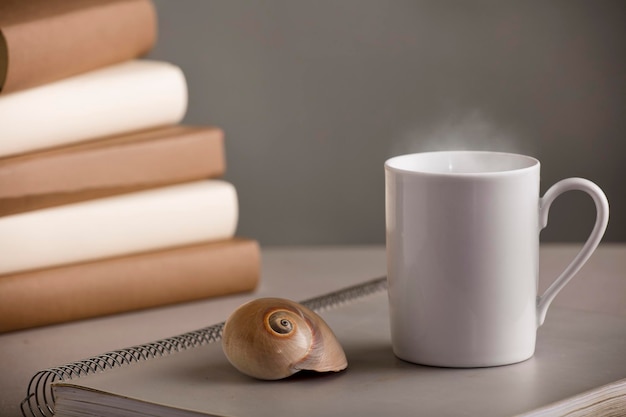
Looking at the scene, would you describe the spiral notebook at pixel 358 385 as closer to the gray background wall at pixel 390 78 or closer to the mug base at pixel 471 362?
the mug base at pixel 471 362

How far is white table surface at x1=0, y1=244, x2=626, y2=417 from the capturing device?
750 millimetres

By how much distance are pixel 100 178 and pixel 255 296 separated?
0.20 meters

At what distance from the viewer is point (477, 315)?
1.90 feet

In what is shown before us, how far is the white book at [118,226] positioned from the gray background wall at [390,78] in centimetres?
56

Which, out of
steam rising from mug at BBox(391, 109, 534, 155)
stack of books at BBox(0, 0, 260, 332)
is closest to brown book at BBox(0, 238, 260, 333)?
stack of books at BBox(0, 0, 260, 332)

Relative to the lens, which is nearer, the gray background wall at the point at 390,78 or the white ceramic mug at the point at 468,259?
the white ceramic mug at the point at 468,259

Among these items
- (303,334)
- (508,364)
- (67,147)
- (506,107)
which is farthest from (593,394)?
(506,107)

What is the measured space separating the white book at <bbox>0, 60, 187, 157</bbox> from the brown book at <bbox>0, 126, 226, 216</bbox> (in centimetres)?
1

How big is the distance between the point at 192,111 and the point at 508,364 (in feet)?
3.20

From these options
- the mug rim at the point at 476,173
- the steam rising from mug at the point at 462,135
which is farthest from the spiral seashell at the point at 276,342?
the steam rising from mug at the point at 462,135

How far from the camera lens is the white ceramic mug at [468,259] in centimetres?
57

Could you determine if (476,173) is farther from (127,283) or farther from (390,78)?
(390,78)

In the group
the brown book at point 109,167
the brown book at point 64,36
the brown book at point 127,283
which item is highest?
the brown book at point 64,36

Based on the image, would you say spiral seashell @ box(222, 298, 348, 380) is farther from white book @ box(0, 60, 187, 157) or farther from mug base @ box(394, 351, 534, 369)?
white book @ box(0, 60, 187, 157)
